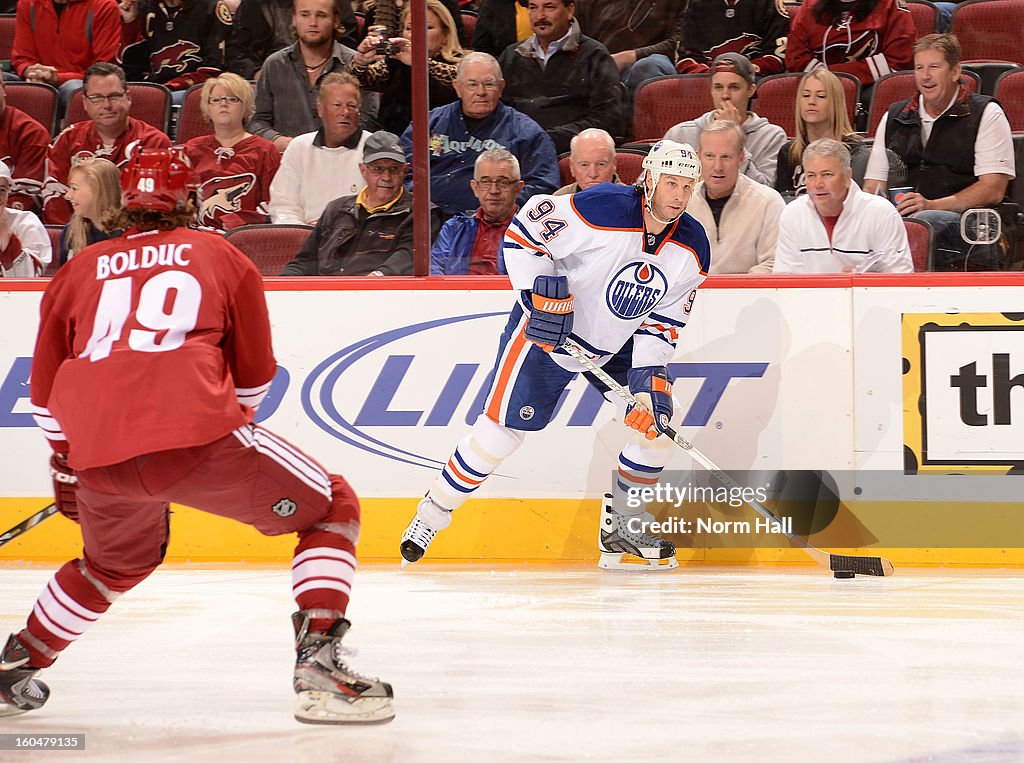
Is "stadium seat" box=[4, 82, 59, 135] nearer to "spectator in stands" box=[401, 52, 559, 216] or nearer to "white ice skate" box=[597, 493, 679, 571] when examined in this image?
"spectator in stands" box=[401, 52, 559, 216]

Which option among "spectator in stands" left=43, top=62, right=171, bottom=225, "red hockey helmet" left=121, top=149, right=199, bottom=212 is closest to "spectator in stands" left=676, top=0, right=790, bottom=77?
"spectator in stands" left=43, top=62, right=171, bottom=225

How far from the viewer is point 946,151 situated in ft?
14.9

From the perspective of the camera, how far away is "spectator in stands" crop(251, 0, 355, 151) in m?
4.83

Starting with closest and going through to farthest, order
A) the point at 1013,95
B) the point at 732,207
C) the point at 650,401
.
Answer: the point at 650,401 → the point at 1013,95 → the point at 732,207

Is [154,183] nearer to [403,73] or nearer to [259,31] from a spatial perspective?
[403,73]

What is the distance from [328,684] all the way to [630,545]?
2325 millimetres

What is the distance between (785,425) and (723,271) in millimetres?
608

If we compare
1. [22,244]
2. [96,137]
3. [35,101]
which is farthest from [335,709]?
[35,101]

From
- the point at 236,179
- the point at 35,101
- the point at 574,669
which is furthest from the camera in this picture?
the point at 35,101

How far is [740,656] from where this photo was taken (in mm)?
3041

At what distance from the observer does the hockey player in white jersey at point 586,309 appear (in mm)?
4332

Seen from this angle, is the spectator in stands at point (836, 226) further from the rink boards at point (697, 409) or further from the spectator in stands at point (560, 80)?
the spectator in stands at point (560, 80)

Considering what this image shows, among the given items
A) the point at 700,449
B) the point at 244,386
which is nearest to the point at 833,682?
the point at 244,386

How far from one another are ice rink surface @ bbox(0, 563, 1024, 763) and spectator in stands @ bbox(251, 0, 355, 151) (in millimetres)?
1707
